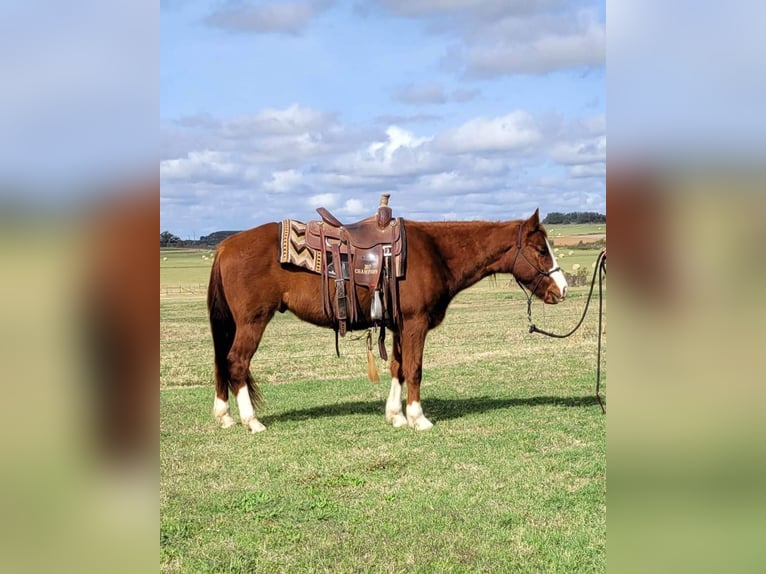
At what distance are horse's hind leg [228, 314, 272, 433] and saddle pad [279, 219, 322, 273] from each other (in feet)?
2.64

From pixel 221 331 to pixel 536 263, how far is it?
3853 millimetres

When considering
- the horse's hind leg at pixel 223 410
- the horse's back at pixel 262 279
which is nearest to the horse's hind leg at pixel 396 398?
the horse's back at pixel 262 279

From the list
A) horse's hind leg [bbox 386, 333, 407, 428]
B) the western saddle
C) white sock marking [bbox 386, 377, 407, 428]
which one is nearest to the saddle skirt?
the western saddle

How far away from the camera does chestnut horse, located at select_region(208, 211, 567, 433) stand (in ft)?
26.9

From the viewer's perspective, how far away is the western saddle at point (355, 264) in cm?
814

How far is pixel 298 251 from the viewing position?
812 centimetres

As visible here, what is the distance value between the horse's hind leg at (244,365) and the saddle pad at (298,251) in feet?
2.64

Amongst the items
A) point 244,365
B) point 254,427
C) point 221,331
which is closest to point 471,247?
point 244,365

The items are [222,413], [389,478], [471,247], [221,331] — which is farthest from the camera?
[471,247]

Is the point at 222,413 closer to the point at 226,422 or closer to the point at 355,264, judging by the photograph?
the point at 226,422

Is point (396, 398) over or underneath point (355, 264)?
underneath

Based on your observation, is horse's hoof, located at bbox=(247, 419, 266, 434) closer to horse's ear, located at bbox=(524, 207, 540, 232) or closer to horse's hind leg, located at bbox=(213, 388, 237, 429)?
horse's hind leg, located at bbox=(213, 388, 237, 429)

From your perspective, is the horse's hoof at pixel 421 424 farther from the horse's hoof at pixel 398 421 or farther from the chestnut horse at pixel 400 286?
the horse's hoof at pixel 398 421
